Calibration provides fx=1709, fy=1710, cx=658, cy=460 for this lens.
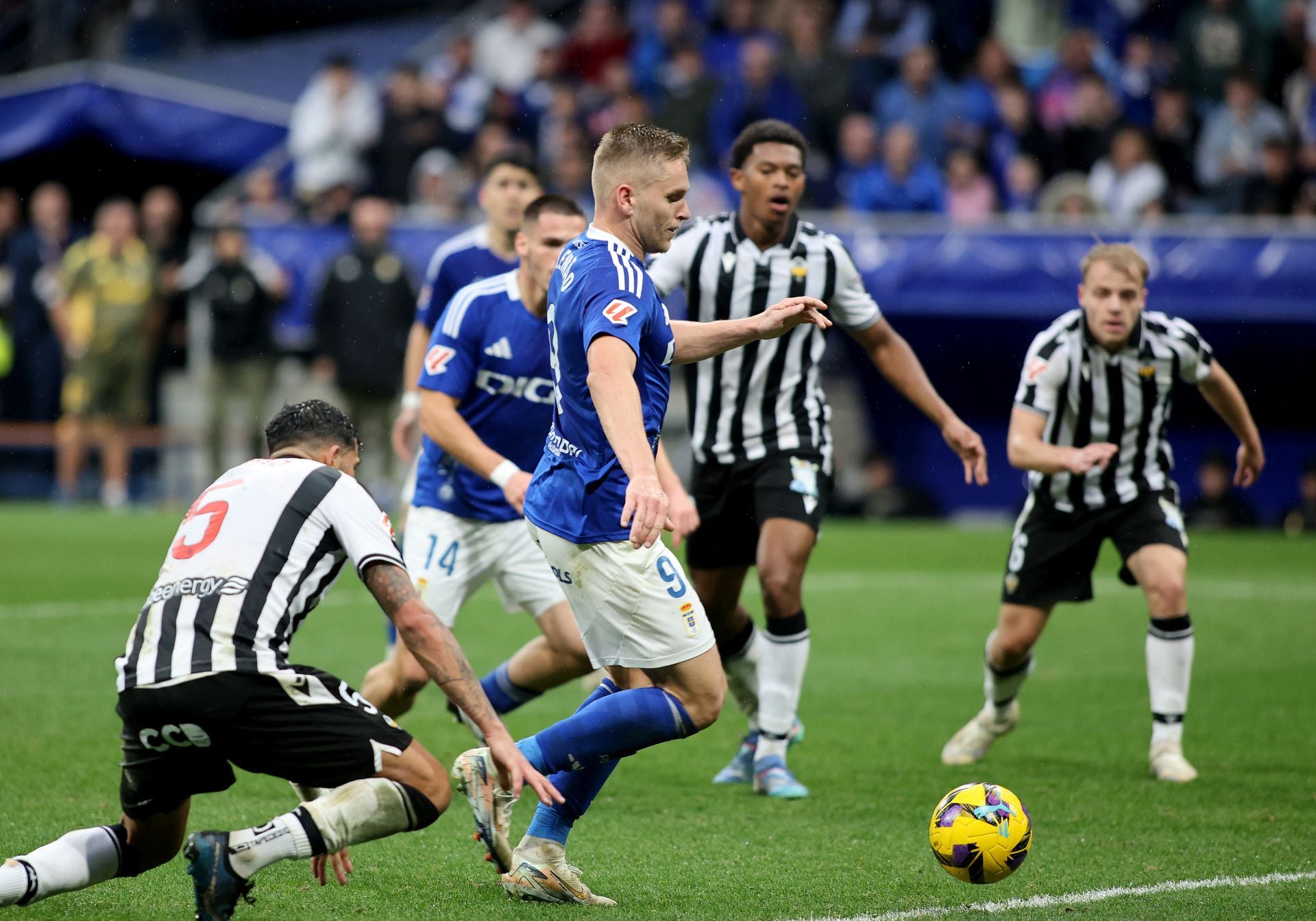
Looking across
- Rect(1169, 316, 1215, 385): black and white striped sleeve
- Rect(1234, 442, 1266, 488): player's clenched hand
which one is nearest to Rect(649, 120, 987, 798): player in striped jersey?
Rect(1169, 316, 1215, 385): black and white striped sleeve

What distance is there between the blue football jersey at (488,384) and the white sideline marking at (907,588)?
16.3ft

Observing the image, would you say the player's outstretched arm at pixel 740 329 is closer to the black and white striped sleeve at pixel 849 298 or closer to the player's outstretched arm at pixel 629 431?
the player's outstretched arm at pixel 629 431

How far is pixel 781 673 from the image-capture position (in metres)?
6.89

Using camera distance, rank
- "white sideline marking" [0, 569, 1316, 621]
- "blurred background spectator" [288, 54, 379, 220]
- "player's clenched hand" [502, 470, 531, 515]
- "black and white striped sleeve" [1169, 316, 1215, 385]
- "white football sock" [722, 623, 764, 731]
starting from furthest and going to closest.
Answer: "blurred background spectator" [288, 54, 379, 220] < "white sideline marking" [0, 569, 1316, 621] < "white football sock" [722, 623, 764, 731] < "black and white striped sleeve" [1169, 316, 1215, 385] < "player's clenched hand" [502, 470, 531, 515]

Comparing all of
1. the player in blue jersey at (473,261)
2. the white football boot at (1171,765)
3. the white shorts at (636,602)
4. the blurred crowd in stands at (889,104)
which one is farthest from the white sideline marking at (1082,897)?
the blurred crowd in stands at (889,104)

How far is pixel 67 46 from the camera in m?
24.2

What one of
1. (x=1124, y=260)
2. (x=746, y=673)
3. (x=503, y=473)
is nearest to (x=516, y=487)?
(x=503, y=473)

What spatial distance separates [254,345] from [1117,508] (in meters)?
12.5

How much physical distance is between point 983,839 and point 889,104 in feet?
47.4

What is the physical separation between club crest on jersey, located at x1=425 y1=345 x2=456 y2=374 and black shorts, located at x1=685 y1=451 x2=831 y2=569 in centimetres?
124

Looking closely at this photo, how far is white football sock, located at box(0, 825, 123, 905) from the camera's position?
14.5 feet

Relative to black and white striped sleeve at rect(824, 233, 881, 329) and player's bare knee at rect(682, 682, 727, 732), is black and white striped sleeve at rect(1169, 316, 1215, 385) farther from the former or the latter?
player's bare knee at rect(682, 682, 727, 732)

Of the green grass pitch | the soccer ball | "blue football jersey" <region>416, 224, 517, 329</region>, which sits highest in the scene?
"blue football jersey" <region>416, 224, 517, 329</region>

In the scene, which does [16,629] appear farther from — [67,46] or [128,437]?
[67,46]
